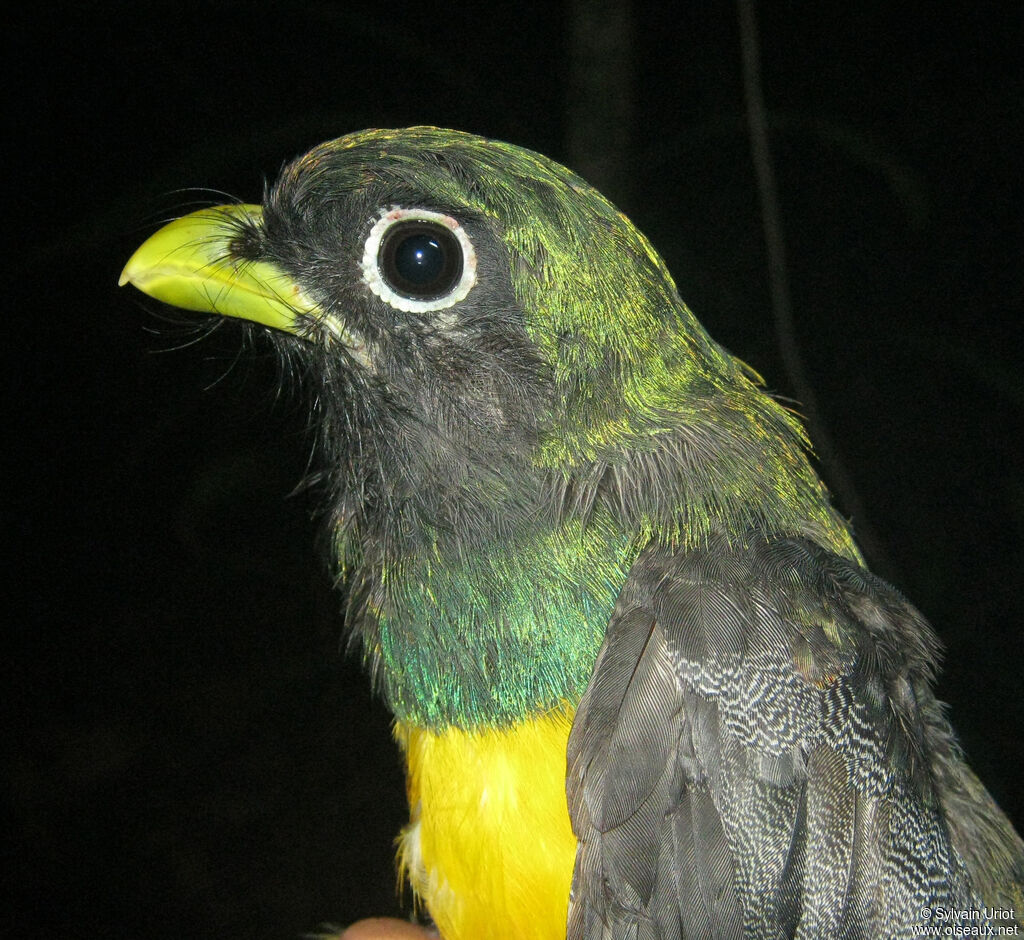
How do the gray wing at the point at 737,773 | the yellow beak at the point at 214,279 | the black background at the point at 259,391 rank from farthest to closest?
the black background at the point at 259,391
the yellow beak at the point at 214,279
the gray wing at the point at 737,773

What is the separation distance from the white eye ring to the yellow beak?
161 mm

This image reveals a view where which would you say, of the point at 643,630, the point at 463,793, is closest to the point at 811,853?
the point at 643,630

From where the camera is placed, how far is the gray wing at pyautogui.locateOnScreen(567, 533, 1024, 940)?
147cm

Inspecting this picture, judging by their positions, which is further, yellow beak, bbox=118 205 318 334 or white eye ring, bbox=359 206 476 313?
yellow beak, bbox=118 205 318 334

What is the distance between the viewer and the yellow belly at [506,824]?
5.23 feet

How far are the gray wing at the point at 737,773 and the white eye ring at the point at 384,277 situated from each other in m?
0.69

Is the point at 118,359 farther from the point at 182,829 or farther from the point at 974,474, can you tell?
the point at 974,474

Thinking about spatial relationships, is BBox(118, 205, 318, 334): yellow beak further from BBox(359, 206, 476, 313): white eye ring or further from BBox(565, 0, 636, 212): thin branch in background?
BBox(565, 0, 636, 212): thin branch in background

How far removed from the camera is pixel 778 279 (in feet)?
12.5

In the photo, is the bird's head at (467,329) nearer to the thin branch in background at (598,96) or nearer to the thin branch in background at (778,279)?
the thin branch in background at (778,279)

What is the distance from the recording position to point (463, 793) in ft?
5.47

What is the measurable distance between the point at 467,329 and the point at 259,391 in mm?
2137
